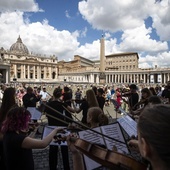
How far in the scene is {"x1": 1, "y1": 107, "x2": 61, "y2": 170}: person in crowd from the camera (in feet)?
8.30

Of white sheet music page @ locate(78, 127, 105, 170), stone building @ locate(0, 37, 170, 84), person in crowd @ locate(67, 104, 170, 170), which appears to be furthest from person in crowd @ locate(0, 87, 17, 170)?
stone building @ locate(0, 37, 170, 84)

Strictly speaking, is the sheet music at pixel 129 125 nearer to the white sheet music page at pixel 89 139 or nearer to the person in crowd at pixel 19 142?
the white sheet music page at pixel 89 139

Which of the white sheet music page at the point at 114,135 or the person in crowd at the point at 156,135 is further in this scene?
the white sheet music page at the point at 114,135

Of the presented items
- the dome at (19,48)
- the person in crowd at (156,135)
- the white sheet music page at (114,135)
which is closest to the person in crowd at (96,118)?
the white sheet music page at (114,135)

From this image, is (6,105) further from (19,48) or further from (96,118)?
(19,48)

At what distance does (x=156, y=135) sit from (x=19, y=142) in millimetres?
1822

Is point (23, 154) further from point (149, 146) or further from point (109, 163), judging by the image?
point (149, 146)

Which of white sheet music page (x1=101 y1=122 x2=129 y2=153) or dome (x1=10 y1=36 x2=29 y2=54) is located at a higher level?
dome (x1=10 y1=36 x2=29 y2=54)

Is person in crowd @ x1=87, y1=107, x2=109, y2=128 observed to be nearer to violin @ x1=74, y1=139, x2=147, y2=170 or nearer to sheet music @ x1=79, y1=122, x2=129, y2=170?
sheet music @ x1=79, y1=122, x2=129, y2=170

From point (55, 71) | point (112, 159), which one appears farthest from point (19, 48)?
point (112, 159)

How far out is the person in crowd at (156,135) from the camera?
1.11m

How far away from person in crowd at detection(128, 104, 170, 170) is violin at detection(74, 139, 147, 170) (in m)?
0.20

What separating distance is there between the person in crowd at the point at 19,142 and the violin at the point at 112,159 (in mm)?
968

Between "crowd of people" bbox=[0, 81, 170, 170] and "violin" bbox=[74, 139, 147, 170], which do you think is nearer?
"crowd of people" bbox=[0, 81, 170, 170]
